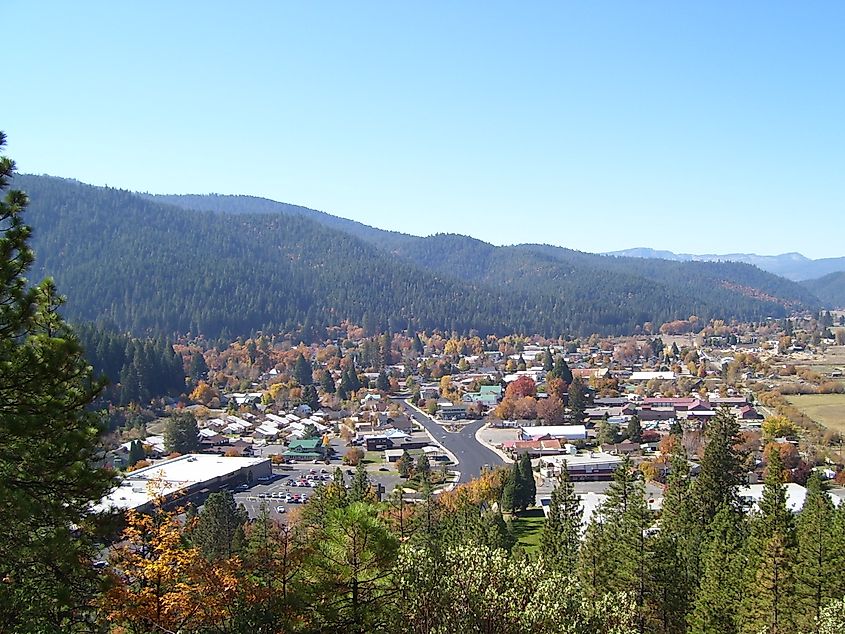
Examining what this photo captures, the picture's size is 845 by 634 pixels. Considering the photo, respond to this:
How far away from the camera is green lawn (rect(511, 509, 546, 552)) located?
26258 mm

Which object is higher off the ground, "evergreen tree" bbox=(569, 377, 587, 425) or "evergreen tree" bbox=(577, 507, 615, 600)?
"evergreen tree" bbox=(577, 507, 615, 600)

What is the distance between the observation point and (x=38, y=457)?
670cm

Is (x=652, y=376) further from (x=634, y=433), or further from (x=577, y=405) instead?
(x=634, y=433)

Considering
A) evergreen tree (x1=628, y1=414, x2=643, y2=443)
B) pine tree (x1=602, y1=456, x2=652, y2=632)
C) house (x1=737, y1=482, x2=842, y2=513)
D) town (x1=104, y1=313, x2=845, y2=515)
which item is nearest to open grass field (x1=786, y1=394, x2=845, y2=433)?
town (x1=104, y1=313, x2=845, y2=515)

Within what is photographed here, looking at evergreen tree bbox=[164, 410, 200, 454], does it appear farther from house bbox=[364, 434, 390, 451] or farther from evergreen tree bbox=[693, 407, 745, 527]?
evergreen tree bbox=[693, 407, 745, 527]

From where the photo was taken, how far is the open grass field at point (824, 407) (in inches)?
1868

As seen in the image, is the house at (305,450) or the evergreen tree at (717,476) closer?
the evergreen tree at (717,476)

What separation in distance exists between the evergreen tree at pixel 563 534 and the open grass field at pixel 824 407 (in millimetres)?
31227

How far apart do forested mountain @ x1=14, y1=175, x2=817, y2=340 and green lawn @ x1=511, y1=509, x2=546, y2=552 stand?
73.5 m

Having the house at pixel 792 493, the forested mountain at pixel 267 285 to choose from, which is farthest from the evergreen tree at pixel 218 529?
the forested mountain at pixel 267 285

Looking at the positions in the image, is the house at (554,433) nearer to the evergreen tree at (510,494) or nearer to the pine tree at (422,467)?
the pine tree at (422,467)

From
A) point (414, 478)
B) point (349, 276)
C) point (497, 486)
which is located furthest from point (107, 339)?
point (349, 276)

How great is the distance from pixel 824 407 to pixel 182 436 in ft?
148

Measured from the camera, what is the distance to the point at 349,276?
436 feet
